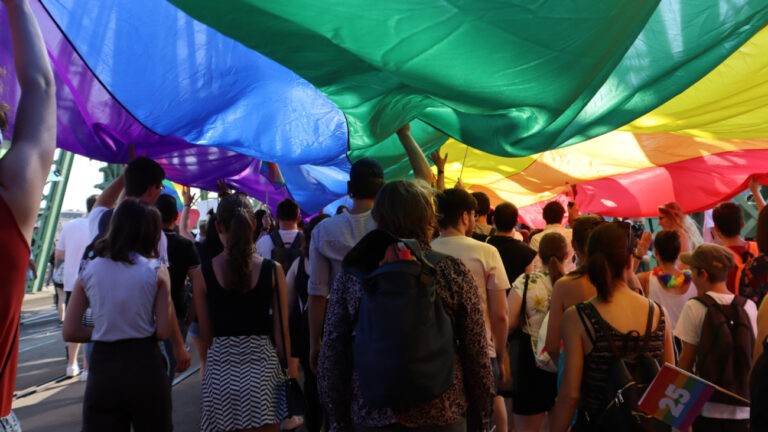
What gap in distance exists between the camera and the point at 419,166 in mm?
4828

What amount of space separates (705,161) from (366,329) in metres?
7.90

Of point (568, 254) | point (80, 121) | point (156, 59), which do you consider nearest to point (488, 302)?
point (568, 254)

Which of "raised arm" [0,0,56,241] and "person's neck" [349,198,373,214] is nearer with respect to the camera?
"raised arm" [0,0,56,241]

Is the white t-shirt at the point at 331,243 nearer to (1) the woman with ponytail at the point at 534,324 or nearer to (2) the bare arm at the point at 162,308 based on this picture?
(2) the bare arm at the point at 162,308

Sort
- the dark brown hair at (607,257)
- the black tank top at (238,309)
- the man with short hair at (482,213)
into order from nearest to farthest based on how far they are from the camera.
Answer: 1. the dark brown hair at (607,257)
2. the black tank top at (238,309)
3. the man with short hair at (482,213)

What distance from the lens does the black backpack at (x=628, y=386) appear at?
3.04 m

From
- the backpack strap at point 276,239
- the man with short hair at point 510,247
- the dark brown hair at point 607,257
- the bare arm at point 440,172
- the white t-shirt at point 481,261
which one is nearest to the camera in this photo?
the dark brown hair at point 607,257

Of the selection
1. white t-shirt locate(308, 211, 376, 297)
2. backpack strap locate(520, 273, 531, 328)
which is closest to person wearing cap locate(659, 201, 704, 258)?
backpack strap locate(520, 273, 531, 328)

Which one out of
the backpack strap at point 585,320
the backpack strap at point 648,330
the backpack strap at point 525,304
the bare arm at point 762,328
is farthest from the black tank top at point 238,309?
the bare arm at point 762,328

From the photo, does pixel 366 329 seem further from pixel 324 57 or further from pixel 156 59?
pixel 156 59

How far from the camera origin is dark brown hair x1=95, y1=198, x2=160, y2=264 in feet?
12.2

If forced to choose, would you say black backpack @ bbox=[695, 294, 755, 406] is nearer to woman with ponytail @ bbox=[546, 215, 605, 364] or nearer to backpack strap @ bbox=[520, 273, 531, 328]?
woman with ponytail @ bbox=[546, 215, 605, 364]

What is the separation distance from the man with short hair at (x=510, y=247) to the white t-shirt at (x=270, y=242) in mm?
2020

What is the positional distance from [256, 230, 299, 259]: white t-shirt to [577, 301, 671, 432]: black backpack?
3.96 metres
